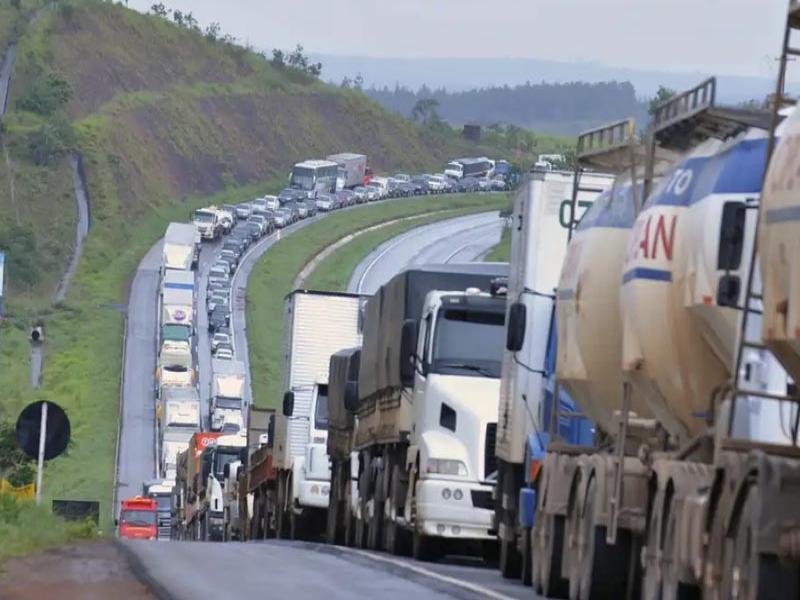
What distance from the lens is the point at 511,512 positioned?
2277cm

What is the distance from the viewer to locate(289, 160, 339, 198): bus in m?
168

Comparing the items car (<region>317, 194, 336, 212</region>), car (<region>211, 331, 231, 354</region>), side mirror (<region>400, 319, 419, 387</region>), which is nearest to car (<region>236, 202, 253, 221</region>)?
car (<region>317, 194, 336, 212</region>)

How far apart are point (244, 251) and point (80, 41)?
58697 mm

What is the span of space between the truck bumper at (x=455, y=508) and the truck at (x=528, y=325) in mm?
2217

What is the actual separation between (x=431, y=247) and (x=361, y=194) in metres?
20.1

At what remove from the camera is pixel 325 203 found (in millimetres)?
160750

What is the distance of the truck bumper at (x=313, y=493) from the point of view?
3806 centimetres

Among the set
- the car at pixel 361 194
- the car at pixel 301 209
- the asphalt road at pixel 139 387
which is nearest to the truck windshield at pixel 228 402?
the asphalt road at pixel 139 387

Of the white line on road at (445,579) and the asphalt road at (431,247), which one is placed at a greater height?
the asphalt road at (431,247)

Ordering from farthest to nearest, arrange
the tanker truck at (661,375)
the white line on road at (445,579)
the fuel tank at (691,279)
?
the white line on road at (445,579)
the fuel tank at (691,279)
the tanker truck at (661,375)

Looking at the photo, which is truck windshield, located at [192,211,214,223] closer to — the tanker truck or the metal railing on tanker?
Result: the tanker truck

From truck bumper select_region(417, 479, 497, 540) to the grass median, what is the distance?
224ft

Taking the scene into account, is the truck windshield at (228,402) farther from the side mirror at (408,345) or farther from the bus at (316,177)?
the bus at (316,177)

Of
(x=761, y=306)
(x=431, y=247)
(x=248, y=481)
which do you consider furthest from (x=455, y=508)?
(x=431, y=247)
